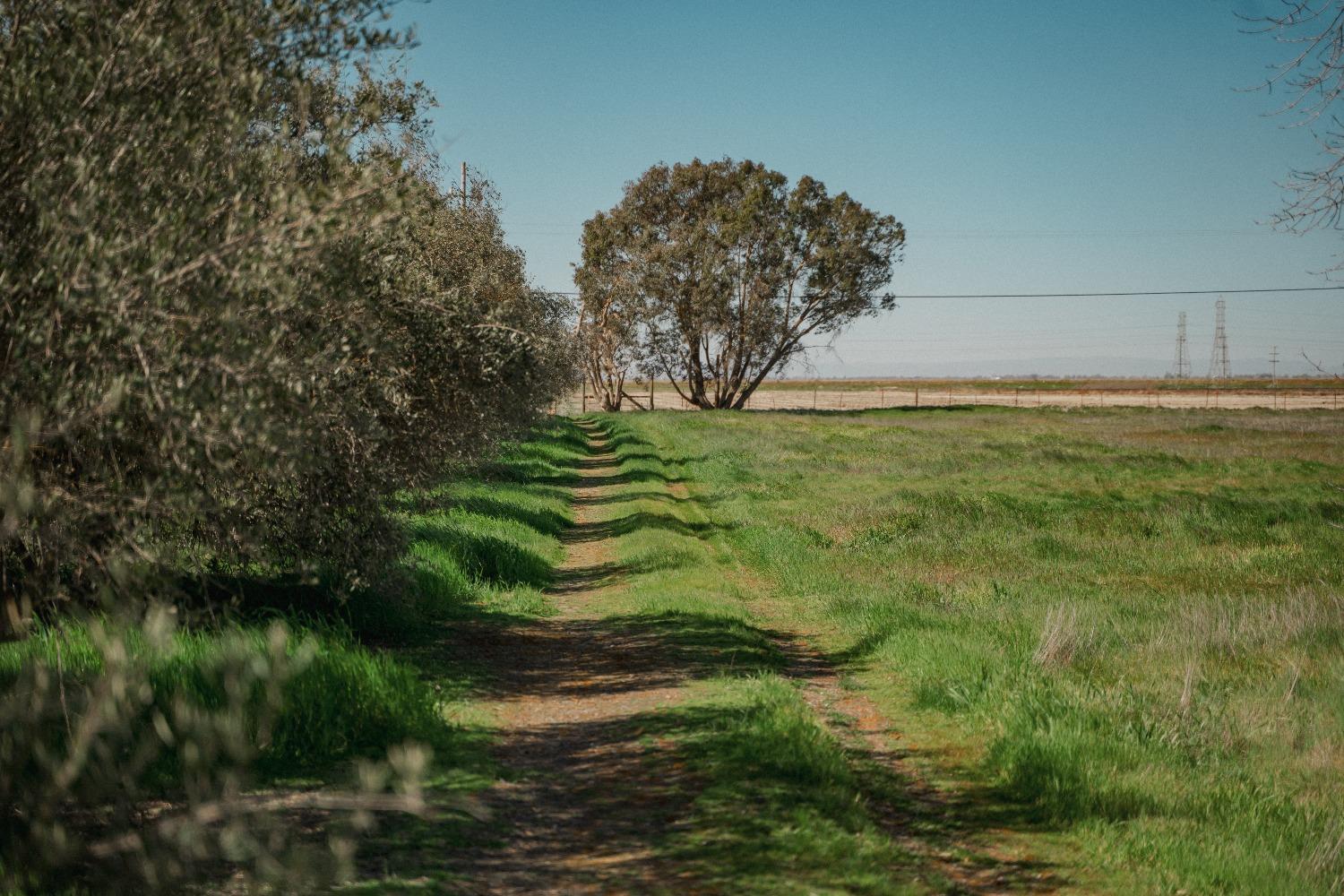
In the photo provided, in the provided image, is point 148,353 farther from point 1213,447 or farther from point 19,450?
point 1213,447

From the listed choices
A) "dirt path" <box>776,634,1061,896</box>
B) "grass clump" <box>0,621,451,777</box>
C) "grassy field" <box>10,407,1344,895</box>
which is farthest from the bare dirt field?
"grass clump" <box>0,621,451,777</box>

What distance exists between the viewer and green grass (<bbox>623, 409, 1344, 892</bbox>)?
7.41 metres

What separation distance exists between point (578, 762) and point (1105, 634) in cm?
710

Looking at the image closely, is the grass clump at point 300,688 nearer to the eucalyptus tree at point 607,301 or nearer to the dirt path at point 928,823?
the dirt path at point 928,823

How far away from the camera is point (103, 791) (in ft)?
20.5

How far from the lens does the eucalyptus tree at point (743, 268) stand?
255ft

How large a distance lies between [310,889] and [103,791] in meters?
1.66

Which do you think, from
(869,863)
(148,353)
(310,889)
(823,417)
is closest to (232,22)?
(148,353)

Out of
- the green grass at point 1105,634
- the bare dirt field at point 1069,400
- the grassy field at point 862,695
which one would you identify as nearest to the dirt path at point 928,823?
the grassy field at point 862,695

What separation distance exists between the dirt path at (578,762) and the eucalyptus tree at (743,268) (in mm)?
64745

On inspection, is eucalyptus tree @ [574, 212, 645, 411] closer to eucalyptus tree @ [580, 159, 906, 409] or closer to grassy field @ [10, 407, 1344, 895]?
eucalyptus tree @ [580, 159, 906, 409]

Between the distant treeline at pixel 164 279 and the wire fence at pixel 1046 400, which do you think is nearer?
the distant treeline at pixel 164 279

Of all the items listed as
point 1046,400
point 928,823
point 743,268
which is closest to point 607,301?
point 743,268

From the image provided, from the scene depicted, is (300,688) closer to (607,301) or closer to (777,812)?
(777,812)
